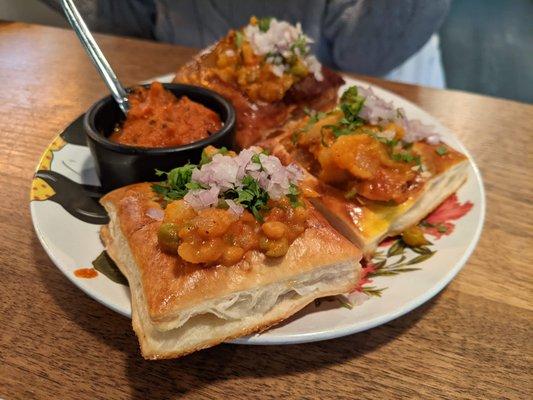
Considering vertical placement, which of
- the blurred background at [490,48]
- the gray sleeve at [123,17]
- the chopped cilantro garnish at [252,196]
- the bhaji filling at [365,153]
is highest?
the chopped cilantro garnish at [252,196]

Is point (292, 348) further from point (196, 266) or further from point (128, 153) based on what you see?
point (128, 153)

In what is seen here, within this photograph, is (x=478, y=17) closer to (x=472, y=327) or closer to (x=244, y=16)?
(x=244, y=16)

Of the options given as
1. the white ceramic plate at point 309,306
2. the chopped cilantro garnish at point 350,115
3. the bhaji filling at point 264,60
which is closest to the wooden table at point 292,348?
the white ceramic plate at point 309,306

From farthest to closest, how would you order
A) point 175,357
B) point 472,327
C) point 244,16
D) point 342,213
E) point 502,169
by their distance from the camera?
point 244,16 < point 502,169 < point 342,213 < point 472,327 < point 175,357

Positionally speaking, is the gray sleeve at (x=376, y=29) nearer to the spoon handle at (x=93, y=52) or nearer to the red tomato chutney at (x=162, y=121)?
the red tomato chutney at (x=162, y=121)

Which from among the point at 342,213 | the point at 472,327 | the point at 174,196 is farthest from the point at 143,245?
the point at 472,327

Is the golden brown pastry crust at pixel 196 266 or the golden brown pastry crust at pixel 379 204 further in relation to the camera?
the golden brown pastry crust at pixel 379 204

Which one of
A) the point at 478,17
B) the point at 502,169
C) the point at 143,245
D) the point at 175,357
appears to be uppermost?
the point at 143,245
